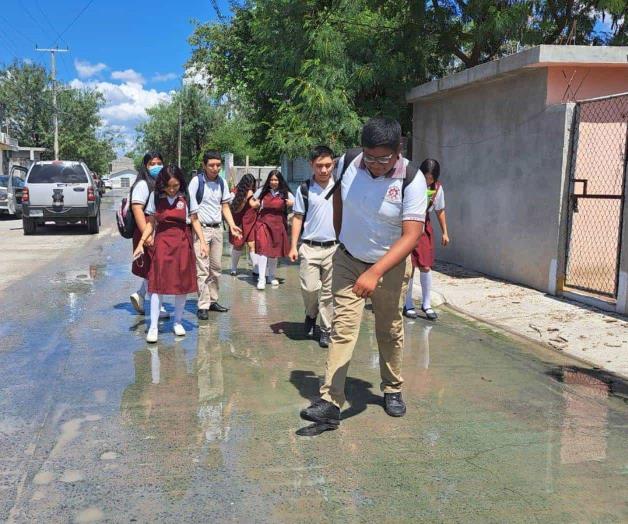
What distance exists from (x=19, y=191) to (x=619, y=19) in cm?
1809

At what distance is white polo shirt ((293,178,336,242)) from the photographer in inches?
248

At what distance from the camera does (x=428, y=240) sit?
7.35 metres

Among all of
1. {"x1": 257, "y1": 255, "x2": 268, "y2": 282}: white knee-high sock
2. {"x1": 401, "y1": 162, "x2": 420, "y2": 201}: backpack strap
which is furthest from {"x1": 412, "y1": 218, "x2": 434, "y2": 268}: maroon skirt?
{"x1": 401, "y1": 162, "x2": 420, "y2": 201}: backpack strap

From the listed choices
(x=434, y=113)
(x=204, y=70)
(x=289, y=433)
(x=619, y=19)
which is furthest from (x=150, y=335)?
(x=204, y=70)

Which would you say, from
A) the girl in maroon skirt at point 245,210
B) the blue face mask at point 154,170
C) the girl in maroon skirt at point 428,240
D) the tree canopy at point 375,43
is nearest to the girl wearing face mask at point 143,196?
the blue face mask at point 154,170

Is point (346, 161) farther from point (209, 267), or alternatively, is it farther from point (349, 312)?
point (209, 267)

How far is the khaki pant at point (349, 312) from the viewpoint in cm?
423

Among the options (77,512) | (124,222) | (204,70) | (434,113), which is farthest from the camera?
(204,70)

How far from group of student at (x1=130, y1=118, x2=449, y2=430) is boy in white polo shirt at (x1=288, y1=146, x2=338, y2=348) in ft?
0.03

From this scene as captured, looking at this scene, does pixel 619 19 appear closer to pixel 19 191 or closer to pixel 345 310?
pixel 345 310

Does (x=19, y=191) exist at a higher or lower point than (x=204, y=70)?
lower

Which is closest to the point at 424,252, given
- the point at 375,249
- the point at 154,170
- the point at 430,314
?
the point at 430,314

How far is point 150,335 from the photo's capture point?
246 inches

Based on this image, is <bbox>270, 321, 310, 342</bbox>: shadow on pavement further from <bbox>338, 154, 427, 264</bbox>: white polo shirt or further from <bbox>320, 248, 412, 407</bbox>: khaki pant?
<bbox>338, 154, 427, 264</bbox>: white polo shirt
